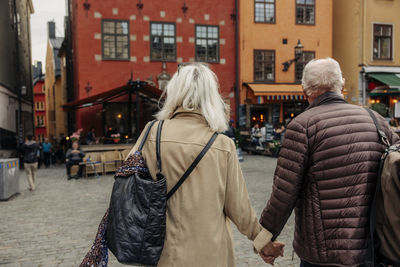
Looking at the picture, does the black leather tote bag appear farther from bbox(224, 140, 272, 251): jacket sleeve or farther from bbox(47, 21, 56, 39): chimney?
bbox(47, 21, 56, 39): chimney

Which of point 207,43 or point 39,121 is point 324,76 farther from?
point 39,121

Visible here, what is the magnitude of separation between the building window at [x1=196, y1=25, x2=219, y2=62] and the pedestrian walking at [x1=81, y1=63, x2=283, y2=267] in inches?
630

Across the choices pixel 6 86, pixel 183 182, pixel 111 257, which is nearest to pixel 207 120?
pixel 183 182

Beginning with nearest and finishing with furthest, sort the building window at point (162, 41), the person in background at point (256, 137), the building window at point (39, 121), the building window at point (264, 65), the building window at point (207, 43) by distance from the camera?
the building window at point (162, 41) < the person in background at point (256, 137) < the building window at point (207, 43) < the building window at point (264, 65) < the building window at point (39, 121)

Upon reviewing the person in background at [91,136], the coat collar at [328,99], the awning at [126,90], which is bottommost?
the person in background at [91,136]

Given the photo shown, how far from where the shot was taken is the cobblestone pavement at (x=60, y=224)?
4.38 metres

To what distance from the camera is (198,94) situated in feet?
6.79

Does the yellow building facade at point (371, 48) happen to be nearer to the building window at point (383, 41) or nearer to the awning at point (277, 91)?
the building window at point (383, 41)

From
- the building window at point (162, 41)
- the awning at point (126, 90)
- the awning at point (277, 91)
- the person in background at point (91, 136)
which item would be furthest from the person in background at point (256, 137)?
the person in background at point (91, 136)

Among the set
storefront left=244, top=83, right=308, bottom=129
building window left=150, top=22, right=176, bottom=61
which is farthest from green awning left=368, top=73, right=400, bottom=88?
building window left=150, top=22, right=176, bottom=61

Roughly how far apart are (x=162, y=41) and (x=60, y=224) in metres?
12.8

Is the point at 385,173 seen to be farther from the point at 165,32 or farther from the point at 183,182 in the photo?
the point at 165,32

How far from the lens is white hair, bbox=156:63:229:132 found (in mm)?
2055

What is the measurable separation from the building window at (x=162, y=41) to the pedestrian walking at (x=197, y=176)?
51.0 ft
